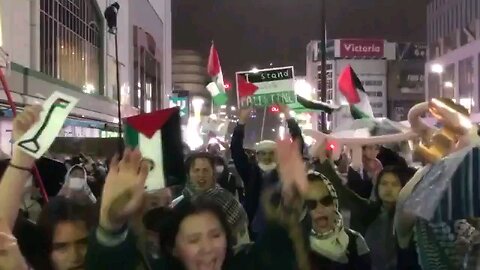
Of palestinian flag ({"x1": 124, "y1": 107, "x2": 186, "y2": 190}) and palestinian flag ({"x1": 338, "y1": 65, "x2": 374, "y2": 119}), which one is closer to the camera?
palestinian flag ({"x1": 124, "y1": 107, "x2": 186, "y2": 190})

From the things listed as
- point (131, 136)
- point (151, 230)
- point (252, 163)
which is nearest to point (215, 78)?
point (252, 163)

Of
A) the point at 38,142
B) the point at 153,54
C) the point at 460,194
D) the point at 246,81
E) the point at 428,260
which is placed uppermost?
the point at 153,54

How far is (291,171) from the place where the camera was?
3.28 meters

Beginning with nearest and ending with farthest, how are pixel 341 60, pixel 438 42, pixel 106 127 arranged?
pixel 106 127
pixel 438 42
pixel 341 60

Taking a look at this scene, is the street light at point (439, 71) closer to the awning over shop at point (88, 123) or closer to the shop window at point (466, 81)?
the shop window at point (466, 81)

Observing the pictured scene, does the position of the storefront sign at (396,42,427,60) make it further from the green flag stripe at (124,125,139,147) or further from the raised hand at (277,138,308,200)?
the raised hand at (277,138,308,200)

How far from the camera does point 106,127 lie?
32750 mm

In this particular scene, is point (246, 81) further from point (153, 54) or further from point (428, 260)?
point (153, 54)

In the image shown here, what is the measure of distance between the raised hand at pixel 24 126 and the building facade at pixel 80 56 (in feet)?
8.96

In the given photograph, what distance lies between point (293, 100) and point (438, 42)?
207 feet

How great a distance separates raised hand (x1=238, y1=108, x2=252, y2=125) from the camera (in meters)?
8.41

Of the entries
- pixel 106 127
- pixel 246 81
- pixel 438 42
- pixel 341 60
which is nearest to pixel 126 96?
pixel 106 127

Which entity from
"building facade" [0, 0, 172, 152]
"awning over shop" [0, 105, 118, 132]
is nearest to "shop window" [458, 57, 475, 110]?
"building facade" [0, 0, 172, 152]

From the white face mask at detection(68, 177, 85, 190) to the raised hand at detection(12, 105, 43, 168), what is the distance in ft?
6.13
